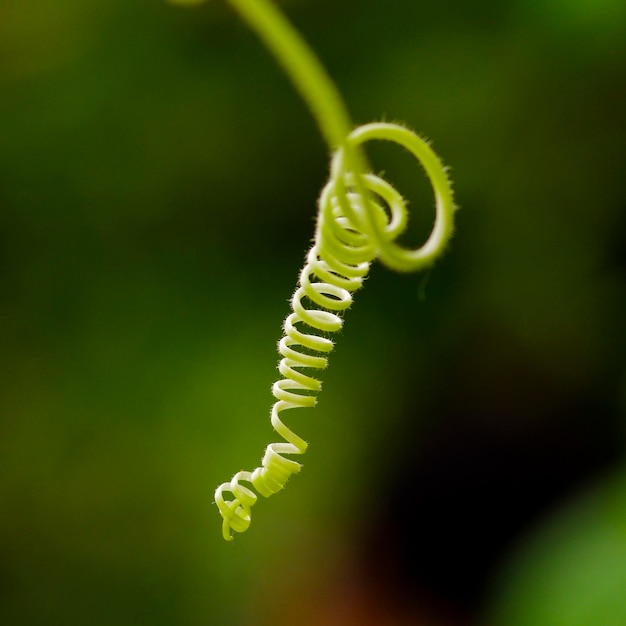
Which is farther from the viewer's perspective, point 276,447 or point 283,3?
point 283,3

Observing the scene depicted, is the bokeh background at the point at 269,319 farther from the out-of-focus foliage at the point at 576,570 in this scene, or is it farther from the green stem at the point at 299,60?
the green stem at the point at 299,60

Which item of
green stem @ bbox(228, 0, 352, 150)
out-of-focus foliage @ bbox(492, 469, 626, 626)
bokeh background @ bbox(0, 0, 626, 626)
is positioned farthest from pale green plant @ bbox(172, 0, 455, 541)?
bokeh background @ bbox(0, 0, 626, 626)

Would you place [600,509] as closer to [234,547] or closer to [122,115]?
[234,547]

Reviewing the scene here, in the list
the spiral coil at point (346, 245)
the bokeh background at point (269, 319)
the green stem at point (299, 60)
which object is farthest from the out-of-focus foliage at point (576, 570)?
the green stem at point (299, 60)

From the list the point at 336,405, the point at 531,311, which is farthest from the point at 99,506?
the point at 531,311

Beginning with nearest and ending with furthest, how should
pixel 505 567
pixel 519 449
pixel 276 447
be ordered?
1. pixel 276 447
2. pixel 505 567
3. pixel 519 449

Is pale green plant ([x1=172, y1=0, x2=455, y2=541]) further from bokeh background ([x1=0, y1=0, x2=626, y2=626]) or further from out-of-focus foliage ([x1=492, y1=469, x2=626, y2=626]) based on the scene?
bokeh background ([x1=0, y1=0, x2=626, y2=626])

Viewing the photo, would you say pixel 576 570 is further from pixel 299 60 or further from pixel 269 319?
pixel 299 60
